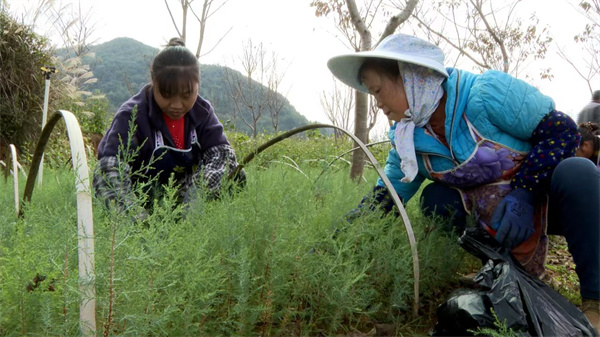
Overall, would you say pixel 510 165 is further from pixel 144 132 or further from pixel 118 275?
pixel 144 132

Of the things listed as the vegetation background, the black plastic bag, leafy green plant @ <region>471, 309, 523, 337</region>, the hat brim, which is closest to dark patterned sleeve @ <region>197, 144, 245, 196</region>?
the vegetation background

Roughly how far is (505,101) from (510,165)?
281mm

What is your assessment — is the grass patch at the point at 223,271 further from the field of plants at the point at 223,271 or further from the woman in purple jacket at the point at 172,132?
the woman in purple jacket at the point at 172,132

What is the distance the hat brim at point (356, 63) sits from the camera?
1793 mm

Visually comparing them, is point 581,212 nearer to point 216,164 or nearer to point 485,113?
point 485,113

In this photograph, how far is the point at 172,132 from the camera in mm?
2561

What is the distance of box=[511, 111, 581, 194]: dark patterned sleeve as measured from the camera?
1.76 m

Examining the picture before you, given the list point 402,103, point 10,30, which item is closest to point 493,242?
point 402,103

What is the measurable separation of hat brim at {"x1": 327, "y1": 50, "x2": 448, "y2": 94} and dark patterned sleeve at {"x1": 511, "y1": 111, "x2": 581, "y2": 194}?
1.48 ft

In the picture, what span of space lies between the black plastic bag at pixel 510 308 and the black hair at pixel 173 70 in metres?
1.61

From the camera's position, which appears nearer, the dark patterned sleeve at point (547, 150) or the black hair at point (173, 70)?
the dark patterned sleeve at point (547, 150)

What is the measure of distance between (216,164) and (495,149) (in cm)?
144

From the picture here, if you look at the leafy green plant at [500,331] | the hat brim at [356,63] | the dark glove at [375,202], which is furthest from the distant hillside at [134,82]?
the leafy green plant at [500,331]

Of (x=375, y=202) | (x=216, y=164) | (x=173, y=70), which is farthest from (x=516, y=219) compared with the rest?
(x=173, y=70)
